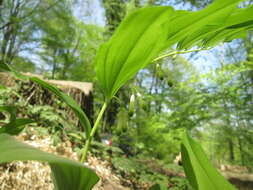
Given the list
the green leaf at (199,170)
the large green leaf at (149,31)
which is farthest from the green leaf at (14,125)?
the green leaf at (199,170)

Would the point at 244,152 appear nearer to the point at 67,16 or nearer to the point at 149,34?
the point at 149,34

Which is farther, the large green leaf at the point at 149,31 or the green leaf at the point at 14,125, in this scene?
the green leaf at the point at 14,125

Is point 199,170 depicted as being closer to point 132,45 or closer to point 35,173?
point 132,45

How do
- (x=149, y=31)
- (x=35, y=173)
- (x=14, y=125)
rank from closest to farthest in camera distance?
(x=149, y=31)
(x=14, y=125)
(x=35, y=173)

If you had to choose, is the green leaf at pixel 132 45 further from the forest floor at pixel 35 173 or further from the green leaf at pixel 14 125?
the forest floor at pixel 35 173

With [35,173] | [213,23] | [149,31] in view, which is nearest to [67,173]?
[149,31]

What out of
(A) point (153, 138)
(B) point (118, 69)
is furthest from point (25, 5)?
(B) point (118, 69)
